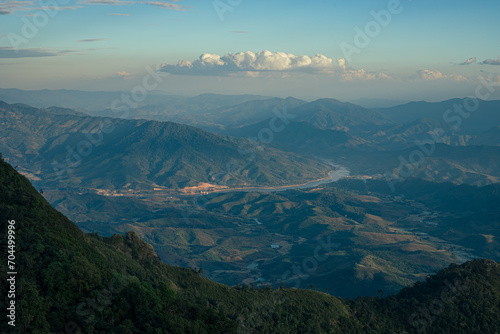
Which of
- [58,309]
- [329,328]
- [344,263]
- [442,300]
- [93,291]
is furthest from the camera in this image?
[344,263]

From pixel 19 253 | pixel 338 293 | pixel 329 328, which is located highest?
pixel 19 253

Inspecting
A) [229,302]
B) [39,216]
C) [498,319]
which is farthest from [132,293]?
[498,319]

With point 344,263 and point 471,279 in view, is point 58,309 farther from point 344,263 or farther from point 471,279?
point 344,263

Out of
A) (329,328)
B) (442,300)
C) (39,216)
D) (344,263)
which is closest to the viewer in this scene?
(39,216)

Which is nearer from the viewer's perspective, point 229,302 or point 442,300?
point 229,302

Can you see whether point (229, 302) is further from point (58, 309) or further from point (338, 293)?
point (338, 293)

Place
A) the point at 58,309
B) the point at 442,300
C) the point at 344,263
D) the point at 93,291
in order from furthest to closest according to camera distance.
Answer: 1. the point at 344,263
2. the point at 442,300
3. the point at 93,291
4. the point at 58,309

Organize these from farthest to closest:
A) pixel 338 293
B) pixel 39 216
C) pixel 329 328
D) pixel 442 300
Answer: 1. pixel 338 293
2. pixel 442 300
3. pixel 329 328
4. pixel 39 216

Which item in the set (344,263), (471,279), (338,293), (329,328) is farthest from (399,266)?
(329,328)

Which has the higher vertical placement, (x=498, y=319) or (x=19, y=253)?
(x=19, y=253)
